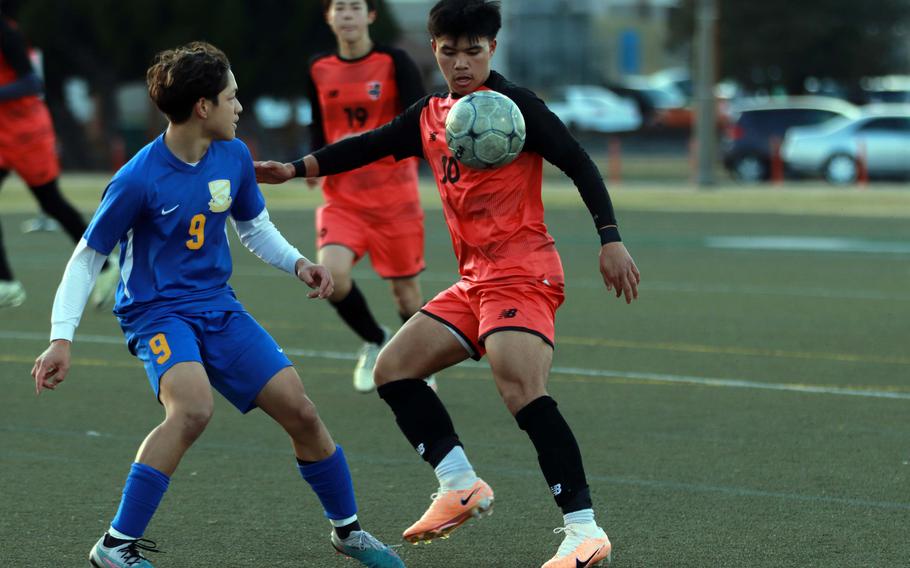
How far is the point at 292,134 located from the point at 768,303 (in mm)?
30185

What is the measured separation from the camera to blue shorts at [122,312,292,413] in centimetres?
514

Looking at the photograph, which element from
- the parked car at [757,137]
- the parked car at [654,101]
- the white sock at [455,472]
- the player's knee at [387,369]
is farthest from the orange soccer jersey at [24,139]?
the parked car at [654,101]

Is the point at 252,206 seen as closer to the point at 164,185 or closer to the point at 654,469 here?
the point at 164,185

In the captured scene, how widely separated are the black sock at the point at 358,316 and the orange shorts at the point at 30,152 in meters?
4.09

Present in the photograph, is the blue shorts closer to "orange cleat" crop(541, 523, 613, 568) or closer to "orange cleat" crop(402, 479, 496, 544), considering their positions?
"orange cleat" crop(402, 479, 496, 544)

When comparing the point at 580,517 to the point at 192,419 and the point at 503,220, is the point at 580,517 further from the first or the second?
the point at 192,419

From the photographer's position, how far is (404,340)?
227 inches

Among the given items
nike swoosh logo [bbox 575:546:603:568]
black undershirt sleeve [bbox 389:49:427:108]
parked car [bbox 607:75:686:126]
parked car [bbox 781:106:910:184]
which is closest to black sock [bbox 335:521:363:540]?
nike swoosh logo [bbox 575:546:603:568]

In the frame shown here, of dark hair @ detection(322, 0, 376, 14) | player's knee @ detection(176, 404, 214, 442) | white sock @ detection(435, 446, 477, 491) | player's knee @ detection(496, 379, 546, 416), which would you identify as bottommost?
white sock @ detection(435, 446, 477, 491)

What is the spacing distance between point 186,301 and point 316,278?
1.48 feet

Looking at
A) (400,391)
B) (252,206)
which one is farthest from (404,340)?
(252,206)

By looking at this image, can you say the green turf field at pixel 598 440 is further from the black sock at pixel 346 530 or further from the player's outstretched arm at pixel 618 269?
the player's outstretched arm at pixel 618 269

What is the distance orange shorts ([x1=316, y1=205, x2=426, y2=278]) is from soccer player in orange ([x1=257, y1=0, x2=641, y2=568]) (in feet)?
10.1

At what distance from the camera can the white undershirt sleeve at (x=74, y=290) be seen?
5.03 meters
